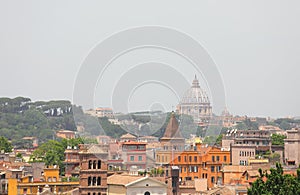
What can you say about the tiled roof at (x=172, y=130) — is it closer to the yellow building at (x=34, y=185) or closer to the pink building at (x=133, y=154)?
the pink building at (x=133, y=154)

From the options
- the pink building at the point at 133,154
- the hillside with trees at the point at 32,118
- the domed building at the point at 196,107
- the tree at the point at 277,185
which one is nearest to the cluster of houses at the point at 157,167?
the pink building at the point at 133,154

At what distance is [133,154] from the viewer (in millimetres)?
84500

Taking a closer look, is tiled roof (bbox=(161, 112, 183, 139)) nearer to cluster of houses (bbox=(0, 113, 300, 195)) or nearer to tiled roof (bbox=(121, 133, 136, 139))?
cluster of houses (bbox=(0, 113, 300, 195))

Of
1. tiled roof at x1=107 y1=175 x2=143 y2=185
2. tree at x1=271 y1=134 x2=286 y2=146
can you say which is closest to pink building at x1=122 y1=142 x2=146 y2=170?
tree at x1=271 y1=134 x2=286 y2=146

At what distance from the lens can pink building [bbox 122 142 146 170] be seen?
81.4m

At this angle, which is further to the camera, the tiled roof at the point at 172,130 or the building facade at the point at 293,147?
the tiled roof at the point at 172,130

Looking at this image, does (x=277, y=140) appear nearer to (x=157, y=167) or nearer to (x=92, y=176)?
(x=157, y=167)

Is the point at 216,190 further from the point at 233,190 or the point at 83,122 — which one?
the point at 83,122

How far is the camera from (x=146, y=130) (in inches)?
4193

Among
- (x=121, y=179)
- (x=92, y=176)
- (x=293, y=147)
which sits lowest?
(x=121, y=179)

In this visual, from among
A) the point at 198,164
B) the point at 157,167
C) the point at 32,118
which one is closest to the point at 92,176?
the point at 157,167

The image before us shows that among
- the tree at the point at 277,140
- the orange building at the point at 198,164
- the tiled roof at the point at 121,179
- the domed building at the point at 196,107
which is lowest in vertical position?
the tiled roof at the point at 121,179

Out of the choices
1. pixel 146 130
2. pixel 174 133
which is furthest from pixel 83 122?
pixel 146 130

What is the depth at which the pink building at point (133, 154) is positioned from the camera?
81.4 m
